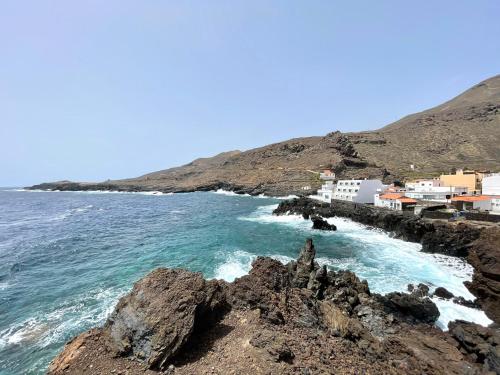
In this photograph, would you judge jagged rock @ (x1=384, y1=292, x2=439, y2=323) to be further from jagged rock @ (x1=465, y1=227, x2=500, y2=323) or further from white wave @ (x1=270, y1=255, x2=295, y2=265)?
white wave @ (x1=270, y1=255, x2=295, y2=265)

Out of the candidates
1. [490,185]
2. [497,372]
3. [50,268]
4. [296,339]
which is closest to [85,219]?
[50,268]

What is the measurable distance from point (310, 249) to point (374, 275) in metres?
7.07

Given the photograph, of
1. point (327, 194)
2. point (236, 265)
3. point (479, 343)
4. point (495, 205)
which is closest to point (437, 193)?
point (495, 205)

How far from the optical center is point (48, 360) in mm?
12469

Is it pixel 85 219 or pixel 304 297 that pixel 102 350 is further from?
pixel 85 219

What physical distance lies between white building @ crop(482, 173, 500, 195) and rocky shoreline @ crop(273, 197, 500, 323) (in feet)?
70.7

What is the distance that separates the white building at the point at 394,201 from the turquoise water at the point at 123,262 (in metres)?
8.91

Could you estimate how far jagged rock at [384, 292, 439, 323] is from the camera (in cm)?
1698

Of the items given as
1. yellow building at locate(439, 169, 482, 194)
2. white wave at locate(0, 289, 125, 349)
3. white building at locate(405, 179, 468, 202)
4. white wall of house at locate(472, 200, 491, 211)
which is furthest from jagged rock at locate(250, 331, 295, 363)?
yellow building at locate(439, 169, 482, 194)

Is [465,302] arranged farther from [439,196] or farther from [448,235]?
[439,196]

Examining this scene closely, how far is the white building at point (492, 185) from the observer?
49375mm

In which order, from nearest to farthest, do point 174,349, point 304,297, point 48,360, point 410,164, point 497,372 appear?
point 174,349 → point 497,372 → point 48,360 → point 304,297 → point 410,164

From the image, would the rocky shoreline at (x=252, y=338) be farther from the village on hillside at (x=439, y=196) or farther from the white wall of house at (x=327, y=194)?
the white wall of house at (x=327, y=194)

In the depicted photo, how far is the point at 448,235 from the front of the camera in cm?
3212
